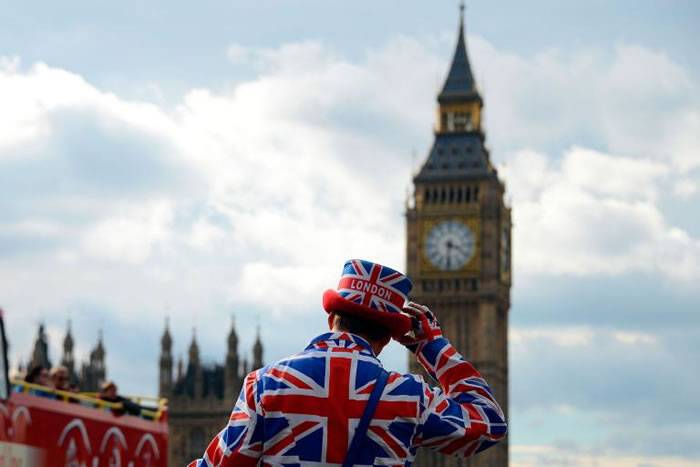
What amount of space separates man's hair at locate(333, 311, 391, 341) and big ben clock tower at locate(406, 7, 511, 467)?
237ft

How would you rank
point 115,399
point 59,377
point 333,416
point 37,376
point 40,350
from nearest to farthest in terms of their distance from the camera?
point 333,416 < point 37,376 < point 59,377 < point 115,399 < point 40,350

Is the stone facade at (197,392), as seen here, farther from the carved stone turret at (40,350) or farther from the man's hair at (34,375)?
the man's hair at (34,375)

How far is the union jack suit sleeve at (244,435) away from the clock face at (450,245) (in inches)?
2880

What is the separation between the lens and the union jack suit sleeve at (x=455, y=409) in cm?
431

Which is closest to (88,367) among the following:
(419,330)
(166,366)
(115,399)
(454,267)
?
(166,366)

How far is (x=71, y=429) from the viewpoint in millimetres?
13164

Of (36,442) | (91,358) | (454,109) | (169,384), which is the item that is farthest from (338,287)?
(454,109)

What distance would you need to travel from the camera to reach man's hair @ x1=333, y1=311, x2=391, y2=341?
14.5ft

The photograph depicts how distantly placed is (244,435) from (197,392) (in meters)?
71.7

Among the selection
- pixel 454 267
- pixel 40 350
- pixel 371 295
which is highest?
pixel 454 267

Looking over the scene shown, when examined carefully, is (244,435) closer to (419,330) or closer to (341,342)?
(341,342)

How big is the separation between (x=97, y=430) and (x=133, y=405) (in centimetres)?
83

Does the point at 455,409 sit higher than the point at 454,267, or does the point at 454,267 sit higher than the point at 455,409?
the point at 454,267

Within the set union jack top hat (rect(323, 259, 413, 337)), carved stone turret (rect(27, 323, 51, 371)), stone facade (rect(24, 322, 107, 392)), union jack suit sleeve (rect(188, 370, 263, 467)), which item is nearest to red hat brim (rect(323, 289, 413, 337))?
union jack top hat (rect(323, 259, 413, 337))
